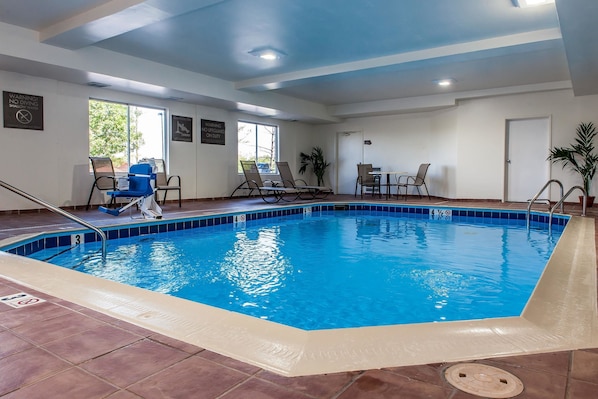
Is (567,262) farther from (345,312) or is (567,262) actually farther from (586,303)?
(345,312)

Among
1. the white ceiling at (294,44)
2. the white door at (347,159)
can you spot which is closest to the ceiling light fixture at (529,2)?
the white ceiling at (294,44)

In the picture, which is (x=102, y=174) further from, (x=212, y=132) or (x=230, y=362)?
(x=230, y=362)

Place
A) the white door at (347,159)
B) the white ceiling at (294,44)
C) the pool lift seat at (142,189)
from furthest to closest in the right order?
the white door at (347,159)
the pool lift seat at (142,189)
the white ceiling at (294,44)

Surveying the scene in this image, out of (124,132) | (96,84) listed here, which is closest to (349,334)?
(96,84)

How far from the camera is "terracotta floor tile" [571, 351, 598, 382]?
119 centimetres

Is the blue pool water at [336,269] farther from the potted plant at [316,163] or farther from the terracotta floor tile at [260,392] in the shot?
the potted plant at [316,163]

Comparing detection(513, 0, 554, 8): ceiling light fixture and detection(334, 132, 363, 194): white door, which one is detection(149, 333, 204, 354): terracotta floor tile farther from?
detection(334, 132, 363, 194): white door

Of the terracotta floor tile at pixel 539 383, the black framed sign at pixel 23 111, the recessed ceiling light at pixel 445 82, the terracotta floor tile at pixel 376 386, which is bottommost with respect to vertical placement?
the terracotta floor tile at pixel 376 386

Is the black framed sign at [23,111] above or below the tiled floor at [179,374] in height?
above

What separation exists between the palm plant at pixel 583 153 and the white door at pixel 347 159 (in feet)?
16.1

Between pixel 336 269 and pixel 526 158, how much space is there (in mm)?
6954

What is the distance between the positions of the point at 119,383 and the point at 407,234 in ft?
15.9

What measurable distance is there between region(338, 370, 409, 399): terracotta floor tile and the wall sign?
8400 mm

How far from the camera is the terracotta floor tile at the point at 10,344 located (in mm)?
1371
